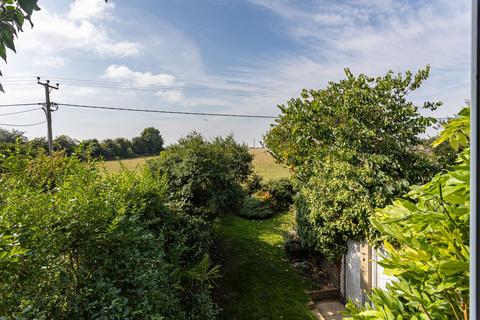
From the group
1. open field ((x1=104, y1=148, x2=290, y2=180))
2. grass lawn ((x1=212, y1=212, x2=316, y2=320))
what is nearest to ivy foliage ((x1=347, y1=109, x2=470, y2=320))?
open field ((x1=104, y1=148, x2=290, y2=180))

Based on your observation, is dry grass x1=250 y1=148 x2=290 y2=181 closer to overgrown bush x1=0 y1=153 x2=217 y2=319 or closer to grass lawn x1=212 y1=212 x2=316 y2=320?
grass lawn x1=212 y1=212 x2=316 y2=320

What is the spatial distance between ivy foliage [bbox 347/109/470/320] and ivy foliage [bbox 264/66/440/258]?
3641 mm

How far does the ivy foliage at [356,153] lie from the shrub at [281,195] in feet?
20.7

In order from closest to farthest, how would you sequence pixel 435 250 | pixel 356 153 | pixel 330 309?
Answer: 1. pixel 435 250
2. pixel 356 153
3. pixel 330 309

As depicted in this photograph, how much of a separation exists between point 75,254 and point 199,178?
4038 mm

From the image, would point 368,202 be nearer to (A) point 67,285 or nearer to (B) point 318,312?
(B) point 318,312

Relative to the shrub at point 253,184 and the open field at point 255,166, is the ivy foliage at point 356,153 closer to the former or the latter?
the open field at point 255,166

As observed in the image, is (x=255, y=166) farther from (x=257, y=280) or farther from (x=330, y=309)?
(x=330, y=309)

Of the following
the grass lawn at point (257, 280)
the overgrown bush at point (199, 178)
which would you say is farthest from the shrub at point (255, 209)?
the overgrown bush at point (199, 178)

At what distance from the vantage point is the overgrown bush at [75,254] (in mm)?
1872

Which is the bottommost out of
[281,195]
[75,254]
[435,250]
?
[281,195]

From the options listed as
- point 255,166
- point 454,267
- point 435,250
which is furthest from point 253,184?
point 454,267

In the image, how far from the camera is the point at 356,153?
17.4 ft

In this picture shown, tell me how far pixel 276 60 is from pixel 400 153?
4.11 metres
